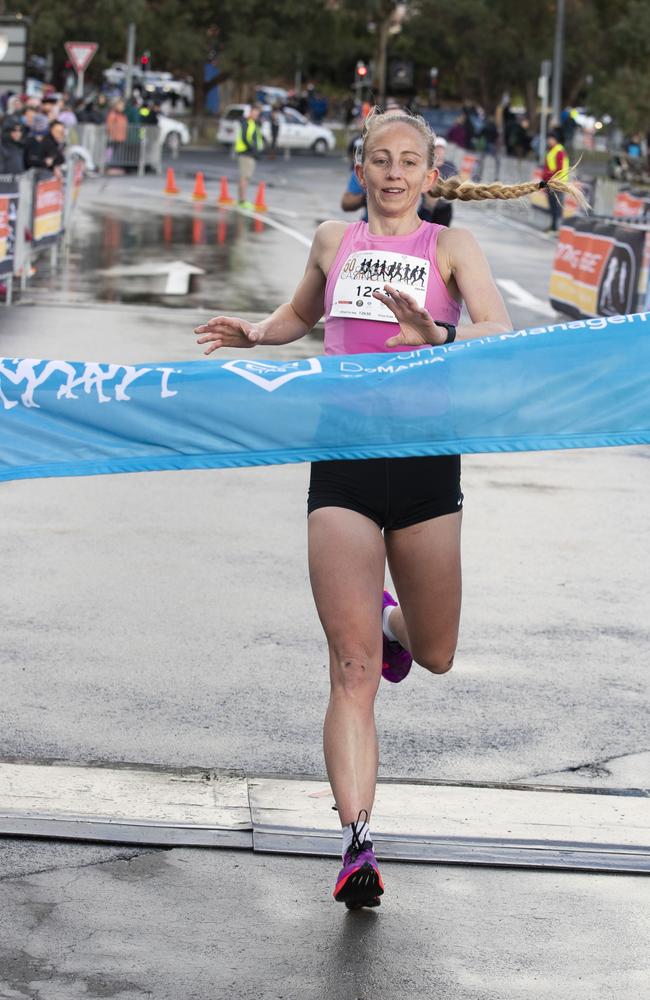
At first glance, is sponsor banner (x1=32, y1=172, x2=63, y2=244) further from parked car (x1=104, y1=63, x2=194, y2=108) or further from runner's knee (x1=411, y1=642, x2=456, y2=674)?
parked car (x1=104, y1=63, x2=194, y2=108)

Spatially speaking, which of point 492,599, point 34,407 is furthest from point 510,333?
point 492,599

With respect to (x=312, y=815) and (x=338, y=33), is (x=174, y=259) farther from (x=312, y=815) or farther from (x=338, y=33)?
(x=338, y=33)

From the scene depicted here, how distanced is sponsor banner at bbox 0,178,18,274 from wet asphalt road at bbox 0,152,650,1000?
7927mm

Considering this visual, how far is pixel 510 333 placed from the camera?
195 inches

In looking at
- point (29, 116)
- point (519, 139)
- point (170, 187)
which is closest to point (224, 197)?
point (170, 187)

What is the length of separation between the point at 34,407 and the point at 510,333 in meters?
1.40

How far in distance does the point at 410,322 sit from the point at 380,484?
448 millimetres

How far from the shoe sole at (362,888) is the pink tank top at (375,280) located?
4.62 feet

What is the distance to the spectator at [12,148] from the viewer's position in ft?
81.0

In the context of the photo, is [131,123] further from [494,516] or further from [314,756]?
[314,756]

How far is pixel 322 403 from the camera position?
4910 mm

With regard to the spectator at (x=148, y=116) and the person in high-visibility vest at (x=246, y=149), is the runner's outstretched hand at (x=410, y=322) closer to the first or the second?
the person in high-visibility vest at (x=246, y=149)

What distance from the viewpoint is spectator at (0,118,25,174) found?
2470 centimetres

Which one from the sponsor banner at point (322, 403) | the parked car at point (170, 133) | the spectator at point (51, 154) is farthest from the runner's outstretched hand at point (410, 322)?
the parked car at point (170, 133)
